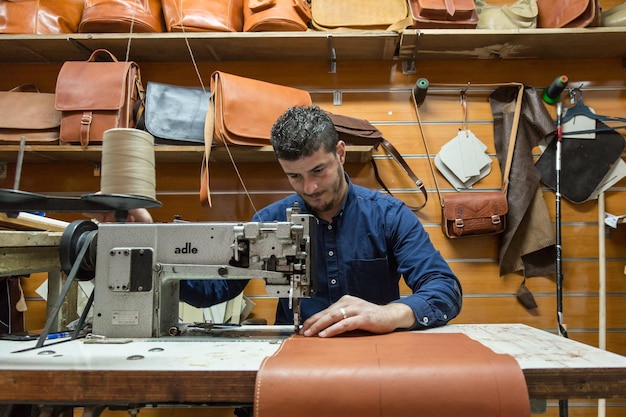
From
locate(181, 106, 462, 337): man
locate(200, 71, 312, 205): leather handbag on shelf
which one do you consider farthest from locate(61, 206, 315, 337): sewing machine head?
locate(200, 71, 312, 205): leather handbag on shelf

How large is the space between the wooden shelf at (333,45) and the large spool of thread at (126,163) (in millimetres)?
1072

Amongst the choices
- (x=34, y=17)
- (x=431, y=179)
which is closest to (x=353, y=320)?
(x=431, y=179)

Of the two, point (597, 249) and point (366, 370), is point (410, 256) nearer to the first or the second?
point (366, 370)

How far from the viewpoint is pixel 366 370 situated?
790mm

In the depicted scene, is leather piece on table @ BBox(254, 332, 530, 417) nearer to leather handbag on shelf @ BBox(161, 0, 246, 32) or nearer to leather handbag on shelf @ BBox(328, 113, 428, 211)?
leather handbag on shelf @ BBox(328, 113, 428, 211)

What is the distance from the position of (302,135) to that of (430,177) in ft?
4.45

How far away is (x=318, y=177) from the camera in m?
1.64

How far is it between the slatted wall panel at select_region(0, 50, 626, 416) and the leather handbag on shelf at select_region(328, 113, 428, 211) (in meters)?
0.09

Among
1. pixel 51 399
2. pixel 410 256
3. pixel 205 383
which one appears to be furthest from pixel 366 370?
pixel 410 256

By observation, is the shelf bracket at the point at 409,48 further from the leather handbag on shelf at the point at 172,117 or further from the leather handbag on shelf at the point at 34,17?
the leather handbag on shelf at the point at 34,17

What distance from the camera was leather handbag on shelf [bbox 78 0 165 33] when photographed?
2389 millimetres

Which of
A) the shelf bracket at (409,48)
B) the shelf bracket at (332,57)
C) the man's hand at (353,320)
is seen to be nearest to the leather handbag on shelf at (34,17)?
the shelf bracket at (332,57)

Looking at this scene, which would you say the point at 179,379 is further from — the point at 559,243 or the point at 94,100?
the point at 559,243

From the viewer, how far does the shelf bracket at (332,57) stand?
248cm
